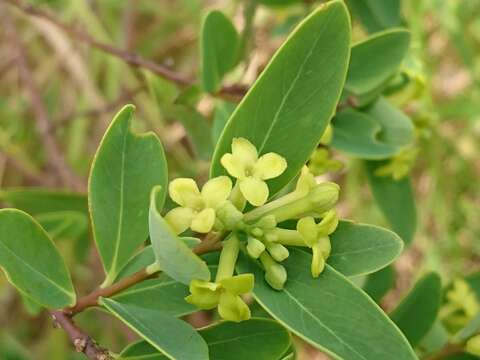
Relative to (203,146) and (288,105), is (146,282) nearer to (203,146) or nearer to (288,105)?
(288,105)

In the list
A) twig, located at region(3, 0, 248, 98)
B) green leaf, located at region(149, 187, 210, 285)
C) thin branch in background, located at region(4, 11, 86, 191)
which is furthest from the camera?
thin branch in background, located at region(4, 11, 86, 191)

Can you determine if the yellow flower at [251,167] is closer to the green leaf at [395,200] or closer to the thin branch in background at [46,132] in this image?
the green leaf at [395,200]

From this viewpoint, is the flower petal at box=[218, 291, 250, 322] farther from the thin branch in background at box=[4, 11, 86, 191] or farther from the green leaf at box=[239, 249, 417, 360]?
the thin branch in background at box=[4, 11, 86, 191]

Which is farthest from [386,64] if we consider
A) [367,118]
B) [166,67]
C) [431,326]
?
[166,67]

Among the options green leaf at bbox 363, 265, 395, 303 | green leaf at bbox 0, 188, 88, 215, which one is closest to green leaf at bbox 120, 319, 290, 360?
green leaf at bbox 363, 265, 395, 303

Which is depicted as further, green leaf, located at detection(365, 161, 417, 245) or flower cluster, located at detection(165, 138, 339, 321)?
green leaf, located at detection(365, 161, 417, 245)

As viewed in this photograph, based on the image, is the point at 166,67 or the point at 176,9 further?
the point at 176,9
